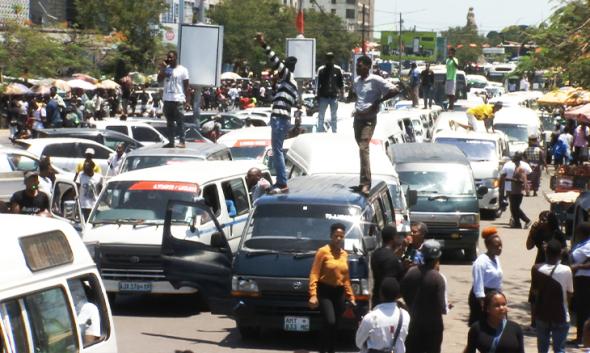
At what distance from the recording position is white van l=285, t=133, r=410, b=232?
20.7 meters

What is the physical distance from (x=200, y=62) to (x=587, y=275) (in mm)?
20411

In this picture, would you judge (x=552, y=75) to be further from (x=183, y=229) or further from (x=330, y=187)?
(x=183, y=229)

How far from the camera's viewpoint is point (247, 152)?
27.8m

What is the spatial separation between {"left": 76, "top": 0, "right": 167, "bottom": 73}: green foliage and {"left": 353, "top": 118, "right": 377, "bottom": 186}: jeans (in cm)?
3824

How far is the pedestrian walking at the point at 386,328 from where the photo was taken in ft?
35.2

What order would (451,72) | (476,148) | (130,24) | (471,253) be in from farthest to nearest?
(130,24), (451,72), (476,148), (471,253)

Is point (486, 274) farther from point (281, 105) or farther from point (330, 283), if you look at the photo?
point (281, 105)

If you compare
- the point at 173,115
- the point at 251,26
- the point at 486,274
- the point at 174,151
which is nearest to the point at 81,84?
the point at 173,115

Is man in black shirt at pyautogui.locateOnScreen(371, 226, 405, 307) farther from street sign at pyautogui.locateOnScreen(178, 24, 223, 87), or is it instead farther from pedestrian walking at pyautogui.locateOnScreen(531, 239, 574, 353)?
street sign at pyautogui.locateOnScreen(178, 24, 223, 87)

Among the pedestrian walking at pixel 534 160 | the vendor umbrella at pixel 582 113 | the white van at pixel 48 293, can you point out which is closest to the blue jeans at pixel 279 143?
the vendor umbrella at pixel 582 113

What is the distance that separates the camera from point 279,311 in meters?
14.8

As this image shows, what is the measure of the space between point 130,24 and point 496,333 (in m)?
48.4

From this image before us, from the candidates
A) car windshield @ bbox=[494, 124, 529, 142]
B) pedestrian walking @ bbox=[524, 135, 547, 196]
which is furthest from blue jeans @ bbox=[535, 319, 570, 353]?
car windshield @ bbox=[494, 124, 529, 142]

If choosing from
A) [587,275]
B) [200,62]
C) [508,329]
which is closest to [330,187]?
[587,275]
